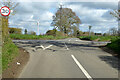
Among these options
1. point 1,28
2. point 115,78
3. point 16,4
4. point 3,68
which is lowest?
point 115,78

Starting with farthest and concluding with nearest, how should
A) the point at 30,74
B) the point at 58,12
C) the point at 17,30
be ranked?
the point at 17,30 < the point at 58,12 < the point at 30,74

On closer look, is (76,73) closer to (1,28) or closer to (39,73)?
(39,73)

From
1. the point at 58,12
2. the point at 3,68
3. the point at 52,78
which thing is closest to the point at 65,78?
the point at 52,78

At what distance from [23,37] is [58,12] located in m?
→ 24.4

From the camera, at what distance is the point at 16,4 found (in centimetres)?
1238

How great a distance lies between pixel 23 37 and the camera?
44.3 m

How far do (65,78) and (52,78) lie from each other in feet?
1.80

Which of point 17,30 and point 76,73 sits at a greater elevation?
point 17,30

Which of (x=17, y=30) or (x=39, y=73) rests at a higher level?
(x=17, y=30)

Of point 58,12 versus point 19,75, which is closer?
point 19,75

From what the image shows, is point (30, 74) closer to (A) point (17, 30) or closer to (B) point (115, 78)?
(B) point (115, 78)

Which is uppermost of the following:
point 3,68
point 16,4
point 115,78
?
point 16,4

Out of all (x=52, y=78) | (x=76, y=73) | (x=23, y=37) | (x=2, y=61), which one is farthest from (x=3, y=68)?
(x=23, y=37)

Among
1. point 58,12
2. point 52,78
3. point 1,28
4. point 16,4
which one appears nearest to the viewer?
point 52,78
